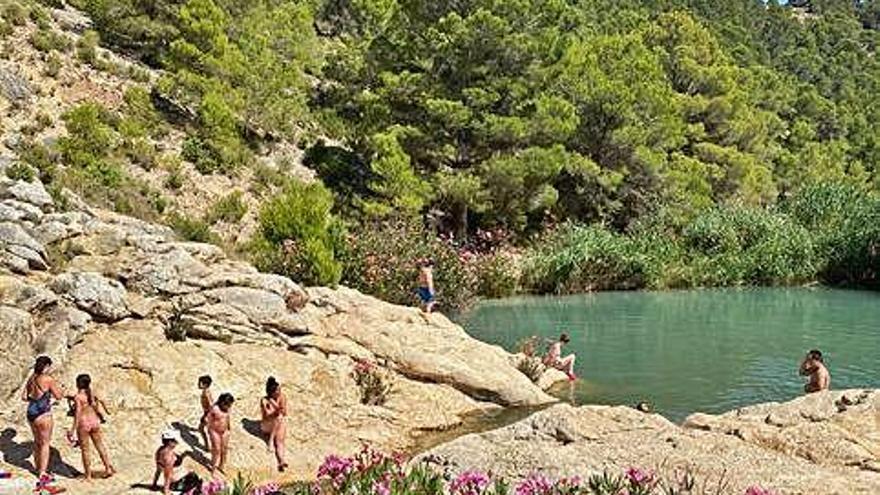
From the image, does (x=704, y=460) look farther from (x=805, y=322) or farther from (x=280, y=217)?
(x=805, y=322)

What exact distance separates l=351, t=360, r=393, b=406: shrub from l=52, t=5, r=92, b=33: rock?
97.3 ft

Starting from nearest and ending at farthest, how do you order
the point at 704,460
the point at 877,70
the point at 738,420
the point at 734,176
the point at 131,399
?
the point at 704,460 → the point at 738,420 → the point at 131,399 → the point at 734,176 → the point at 877,70

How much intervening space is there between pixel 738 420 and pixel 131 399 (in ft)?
28.1

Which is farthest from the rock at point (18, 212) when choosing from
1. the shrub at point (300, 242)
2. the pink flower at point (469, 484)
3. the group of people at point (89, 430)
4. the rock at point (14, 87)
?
the rock at point (14, 87)

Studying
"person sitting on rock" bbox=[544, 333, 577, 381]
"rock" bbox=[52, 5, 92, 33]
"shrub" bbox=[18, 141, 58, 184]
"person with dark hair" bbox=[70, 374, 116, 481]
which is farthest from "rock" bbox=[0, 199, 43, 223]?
"rock" bbox=[52, 5, 92, 33]

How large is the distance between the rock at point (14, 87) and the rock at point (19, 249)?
17832mm

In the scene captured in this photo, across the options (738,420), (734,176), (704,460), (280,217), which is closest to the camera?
(704,460)

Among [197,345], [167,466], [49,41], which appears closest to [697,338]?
[197,345]

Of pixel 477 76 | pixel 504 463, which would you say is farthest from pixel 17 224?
pixel 477 76

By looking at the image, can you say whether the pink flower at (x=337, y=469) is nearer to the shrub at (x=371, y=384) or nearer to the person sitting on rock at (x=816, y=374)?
the shrub at (x=371, y=384)

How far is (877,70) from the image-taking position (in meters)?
87.4

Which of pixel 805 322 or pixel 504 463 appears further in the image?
pixel 805 322

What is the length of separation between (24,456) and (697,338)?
57.3 ft

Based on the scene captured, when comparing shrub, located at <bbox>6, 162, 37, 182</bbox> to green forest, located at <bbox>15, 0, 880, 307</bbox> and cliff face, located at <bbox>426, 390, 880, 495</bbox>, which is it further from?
cliff face, located at <bbox>426, 390, 880, 495</bbox>
